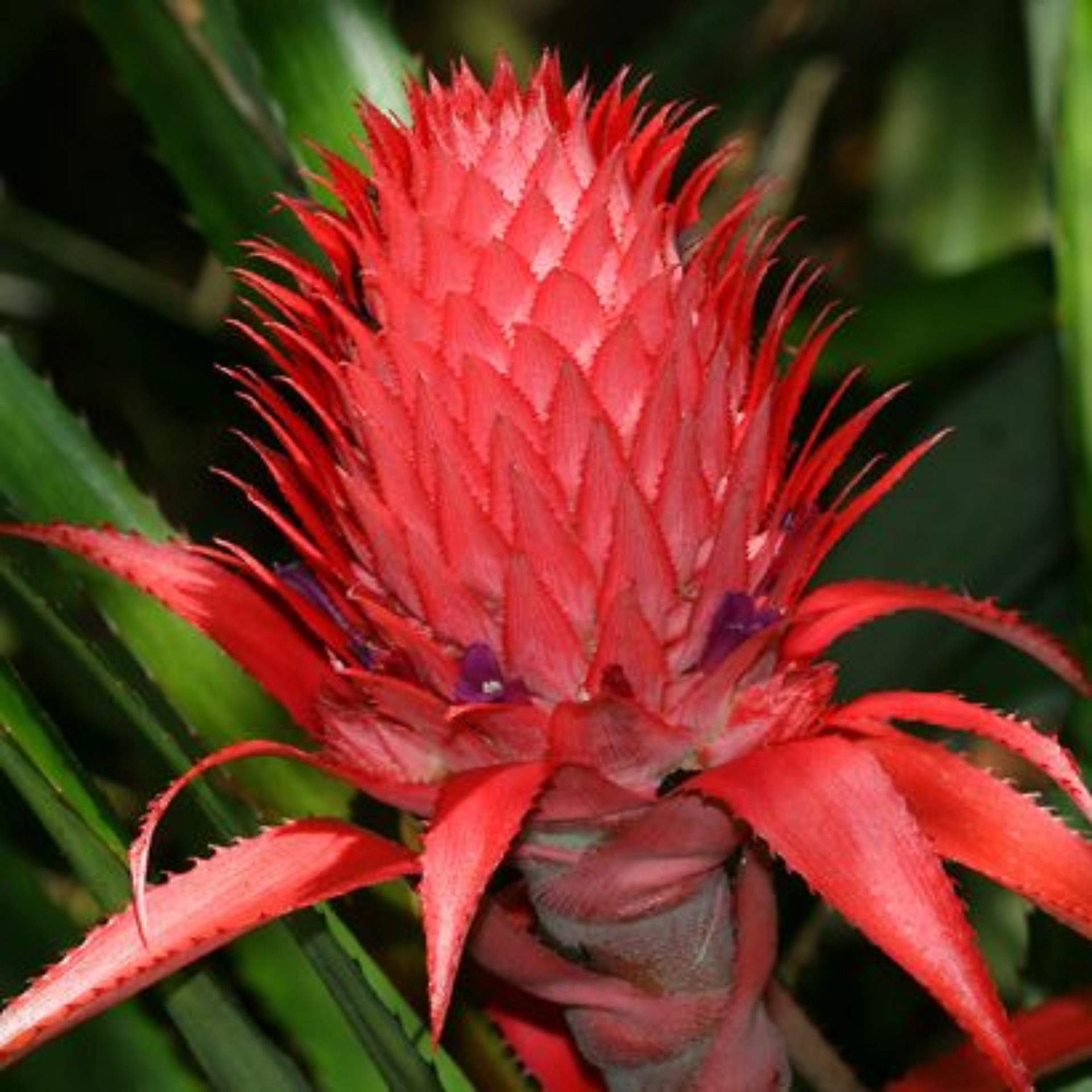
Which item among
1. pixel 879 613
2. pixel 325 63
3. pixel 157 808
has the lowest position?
pixel 879 613

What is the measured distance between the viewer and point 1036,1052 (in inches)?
33.0

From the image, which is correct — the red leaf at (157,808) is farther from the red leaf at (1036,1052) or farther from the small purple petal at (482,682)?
the red leaf at (1036,1052)

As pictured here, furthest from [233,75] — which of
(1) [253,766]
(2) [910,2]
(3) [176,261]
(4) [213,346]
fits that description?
(3) [176,261]

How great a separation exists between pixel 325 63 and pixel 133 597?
0.32 m

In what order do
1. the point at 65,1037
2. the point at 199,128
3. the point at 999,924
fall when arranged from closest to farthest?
the point at 65,1037 < the point at 199,128 < the point at 999,924

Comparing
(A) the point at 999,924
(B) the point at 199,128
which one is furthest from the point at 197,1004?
(A) the point at 999,924

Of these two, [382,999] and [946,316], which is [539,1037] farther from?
[946,316]

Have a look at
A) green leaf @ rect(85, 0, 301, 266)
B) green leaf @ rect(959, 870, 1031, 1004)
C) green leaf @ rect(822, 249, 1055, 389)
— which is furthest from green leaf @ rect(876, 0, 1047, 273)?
green leaf @ rect(85, 0, 301, 266)

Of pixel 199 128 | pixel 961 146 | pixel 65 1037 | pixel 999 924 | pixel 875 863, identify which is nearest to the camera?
pixel 875 863

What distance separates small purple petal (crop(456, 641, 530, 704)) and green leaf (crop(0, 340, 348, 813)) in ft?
0.86

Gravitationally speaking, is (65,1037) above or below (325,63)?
below

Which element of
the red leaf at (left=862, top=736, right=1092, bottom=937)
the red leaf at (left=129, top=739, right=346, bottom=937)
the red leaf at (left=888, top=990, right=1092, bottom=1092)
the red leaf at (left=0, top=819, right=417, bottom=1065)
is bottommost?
the red leaf at (left=888, top=990, right=1092, bottom=1092)

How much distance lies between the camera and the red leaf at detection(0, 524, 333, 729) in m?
0.76

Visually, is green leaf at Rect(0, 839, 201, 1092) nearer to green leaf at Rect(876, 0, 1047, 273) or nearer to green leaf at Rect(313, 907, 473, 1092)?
green leaf at Rect(313, 907, 473, 1092)
